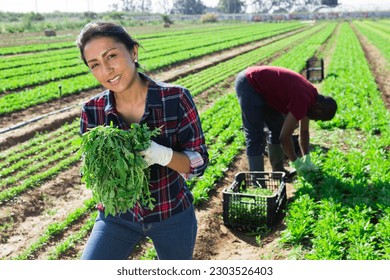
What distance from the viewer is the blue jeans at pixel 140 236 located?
8.01 feet

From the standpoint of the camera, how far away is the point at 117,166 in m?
2.34

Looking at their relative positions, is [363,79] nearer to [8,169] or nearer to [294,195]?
[294,195]

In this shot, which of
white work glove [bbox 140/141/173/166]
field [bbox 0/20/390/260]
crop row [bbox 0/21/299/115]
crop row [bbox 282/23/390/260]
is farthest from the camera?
crop row [bbox 0/21/299/115]

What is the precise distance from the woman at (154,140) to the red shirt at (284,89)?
102 inches

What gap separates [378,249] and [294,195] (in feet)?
4.90

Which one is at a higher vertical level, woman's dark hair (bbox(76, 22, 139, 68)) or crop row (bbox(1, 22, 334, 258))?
woman's dark hair (bbox(76, 22, 139, 68))

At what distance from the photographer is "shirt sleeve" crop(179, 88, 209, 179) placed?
2.42m

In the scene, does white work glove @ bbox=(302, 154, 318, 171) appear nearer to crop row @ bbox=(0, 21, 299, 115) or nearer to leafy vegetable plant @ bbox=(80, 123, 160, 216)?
leafy vegetable plant @ bbox=(80, 123, 160, 216)

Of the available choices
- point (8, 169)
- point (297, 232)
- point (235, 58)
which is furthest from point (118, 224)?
point (235, 58)

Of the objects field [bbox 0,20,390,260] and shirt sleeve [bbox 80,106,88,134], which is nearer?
shirt sleeve [bbox 80,106,88,134]

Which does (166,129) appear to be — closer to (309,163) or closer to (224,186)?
(309,163)

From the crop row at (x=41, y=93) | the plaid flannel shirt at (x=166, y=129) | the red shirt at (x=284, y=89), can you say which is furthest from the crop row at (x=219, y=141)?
the crop row at (x=41, y=93)

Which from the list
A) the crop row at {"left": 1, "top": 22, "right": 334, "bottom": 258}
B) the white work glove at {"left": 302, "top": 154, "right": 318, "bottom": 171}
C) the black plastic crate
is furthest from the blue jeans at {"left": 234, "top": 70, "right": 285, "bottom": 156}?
the crop row at {"left": 1, "top": 22, "right": 334, "bottom": 258}

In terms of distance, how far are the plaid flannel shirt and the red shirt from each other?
102 inches
